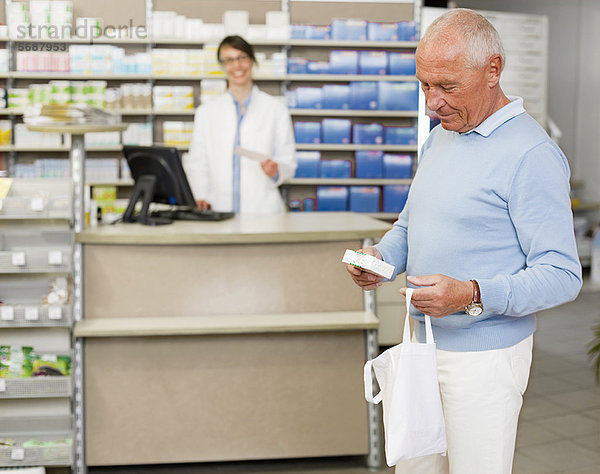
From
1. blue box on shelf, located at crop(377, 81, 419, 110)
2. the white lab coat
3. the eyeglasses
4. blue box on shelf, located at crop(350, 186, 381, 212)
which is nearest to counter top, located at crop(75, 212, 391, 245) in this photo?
the white lab coat

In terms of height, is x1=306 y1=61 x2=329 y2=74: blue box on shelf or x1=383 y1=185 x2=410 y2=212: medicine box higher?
x1=306 y1=61 x2=329 y2=74: blue box on shelf

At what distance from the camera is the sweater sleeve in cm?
159

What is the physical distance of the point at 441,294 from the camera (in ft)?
5.14

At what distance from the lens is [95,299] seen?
10.8ft

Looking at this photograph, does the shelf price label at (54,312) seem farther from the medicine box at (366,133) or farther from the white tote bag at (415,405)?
the medicine box at (366,133)

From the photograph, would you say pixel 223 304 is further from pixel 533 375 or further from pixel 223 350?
pixel 533 375

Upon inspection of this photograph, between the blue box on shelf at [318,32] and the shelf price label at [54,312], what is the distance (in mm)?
4448

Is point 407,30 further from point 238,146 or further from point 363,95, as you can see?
point 238,146

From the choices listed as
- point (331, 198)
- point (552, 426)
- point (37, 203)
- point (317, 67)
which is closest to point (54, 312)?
point (37, 203)

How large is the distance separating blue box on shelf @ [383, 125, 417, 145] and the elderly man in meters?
5.40

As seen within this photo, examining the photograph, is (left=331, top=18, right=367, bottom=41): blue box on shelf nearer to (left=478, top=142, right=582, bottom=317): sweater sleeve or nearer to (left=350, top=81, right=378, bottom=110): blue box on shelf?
(left=350, top=81, right=378, bottom=110): blue box on shelf

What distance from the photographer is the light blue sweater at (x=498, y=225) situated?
5.27 feet

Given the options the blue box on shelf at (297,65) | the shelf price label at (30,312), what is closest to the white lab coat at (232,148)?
the shelf price label at (30,312)

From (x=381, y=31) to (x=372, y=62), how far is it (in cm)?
29
